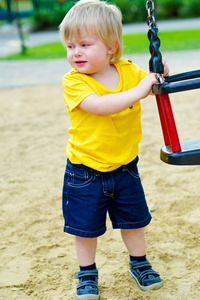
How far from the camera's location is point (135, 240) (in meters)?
2.20

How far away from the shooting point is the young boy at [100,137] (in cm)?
185

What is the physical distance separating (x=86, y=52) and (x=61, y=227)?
1.36 m

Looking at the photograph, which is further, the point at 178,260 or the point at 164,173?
the point at 164,173

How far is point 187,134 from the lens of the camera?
4418 mm

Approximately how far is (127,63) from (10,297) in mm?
1268

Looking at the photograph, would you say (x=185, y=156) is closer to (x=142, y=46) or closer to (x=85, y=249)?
(x=85, y=249)

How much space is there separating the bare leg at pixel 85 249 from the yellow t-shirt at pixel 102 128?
40 cm

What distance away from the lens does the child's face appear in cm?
185

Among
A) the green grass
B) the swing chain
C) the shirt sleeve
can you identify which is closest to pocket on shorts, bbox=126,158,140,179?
the shirt sleeve

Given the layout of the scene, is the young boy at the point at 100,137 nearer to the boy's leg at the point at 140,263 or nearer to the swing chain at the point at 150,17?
the boy's leg at the point at 140,263

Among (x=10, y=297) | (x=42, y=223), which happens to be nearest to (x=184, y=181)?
(x=42, y=223)

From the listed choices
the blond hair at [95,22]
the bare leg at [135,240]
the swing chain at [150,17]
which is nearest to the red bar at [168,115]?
the swing chain at [150,17]

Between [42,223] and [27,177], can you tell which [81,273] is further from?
[27,177]

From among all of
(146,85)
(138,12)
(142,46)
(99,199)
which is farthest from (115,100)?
(138,12)
